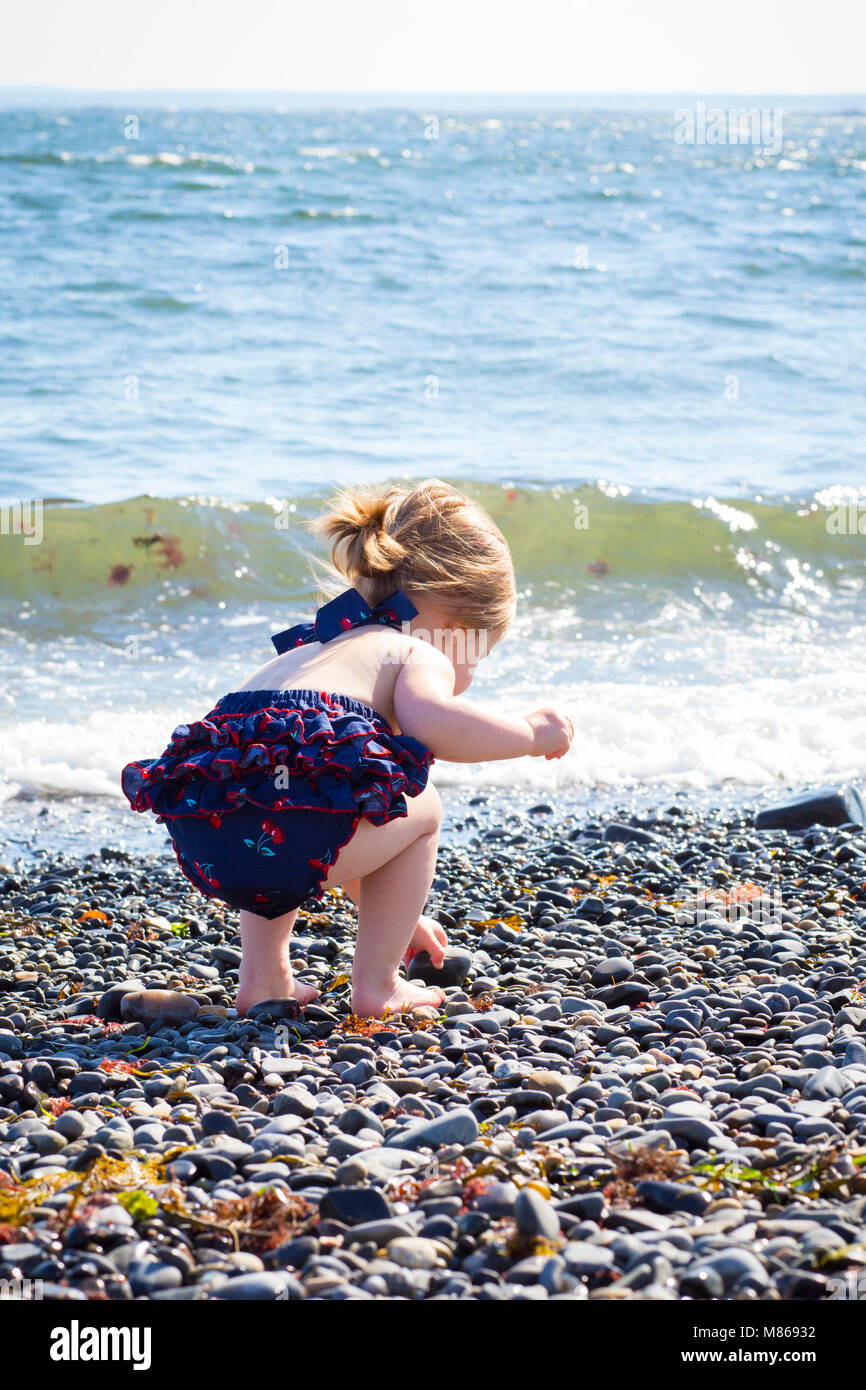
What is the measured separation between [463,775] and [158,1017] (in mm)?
2905

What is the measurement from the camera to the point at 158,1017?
3098mm

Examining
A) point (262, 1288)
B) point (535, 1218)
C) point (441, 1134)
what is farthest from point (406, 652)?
point (262, 1288)

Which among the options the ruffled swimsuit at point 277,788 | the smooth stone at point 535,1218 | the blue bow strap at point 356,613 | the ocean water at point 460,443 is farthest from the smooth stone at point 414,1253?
the ocean water at point 460,443

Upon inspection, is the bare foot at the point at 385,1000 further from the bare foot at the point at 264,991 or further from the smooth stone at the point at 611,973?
the smooth stone at the point at 611,973

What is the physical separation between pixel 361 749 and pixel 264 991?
26.9 inches

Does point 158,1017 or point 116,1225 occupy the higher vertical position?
point 116,1225

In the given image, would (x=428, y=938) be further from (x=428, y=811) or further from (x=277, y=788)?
(x=277, y=788)

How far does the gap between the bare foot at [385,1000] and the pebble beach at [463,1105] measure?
0.12 feet

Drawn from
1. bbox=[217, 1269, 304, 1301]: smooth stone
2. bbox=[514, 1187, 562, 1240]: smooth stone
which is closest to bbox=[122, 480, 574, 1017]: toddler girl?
bbox=[514, 1187, 562, 1240]: smooth stone

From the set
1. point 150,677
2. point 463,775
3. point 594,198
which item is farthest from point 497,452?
point 594,198

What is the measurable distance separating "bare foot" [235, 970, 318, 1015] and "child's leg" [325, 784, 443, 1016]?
0.56 ft

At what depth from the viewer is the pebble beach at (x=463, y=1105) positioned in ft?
6.14

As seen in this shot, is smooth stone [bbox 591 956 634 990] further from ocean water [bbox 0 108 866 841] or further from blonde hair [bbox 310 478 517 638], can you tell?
ocean water [bbox 0 108 866 841]
